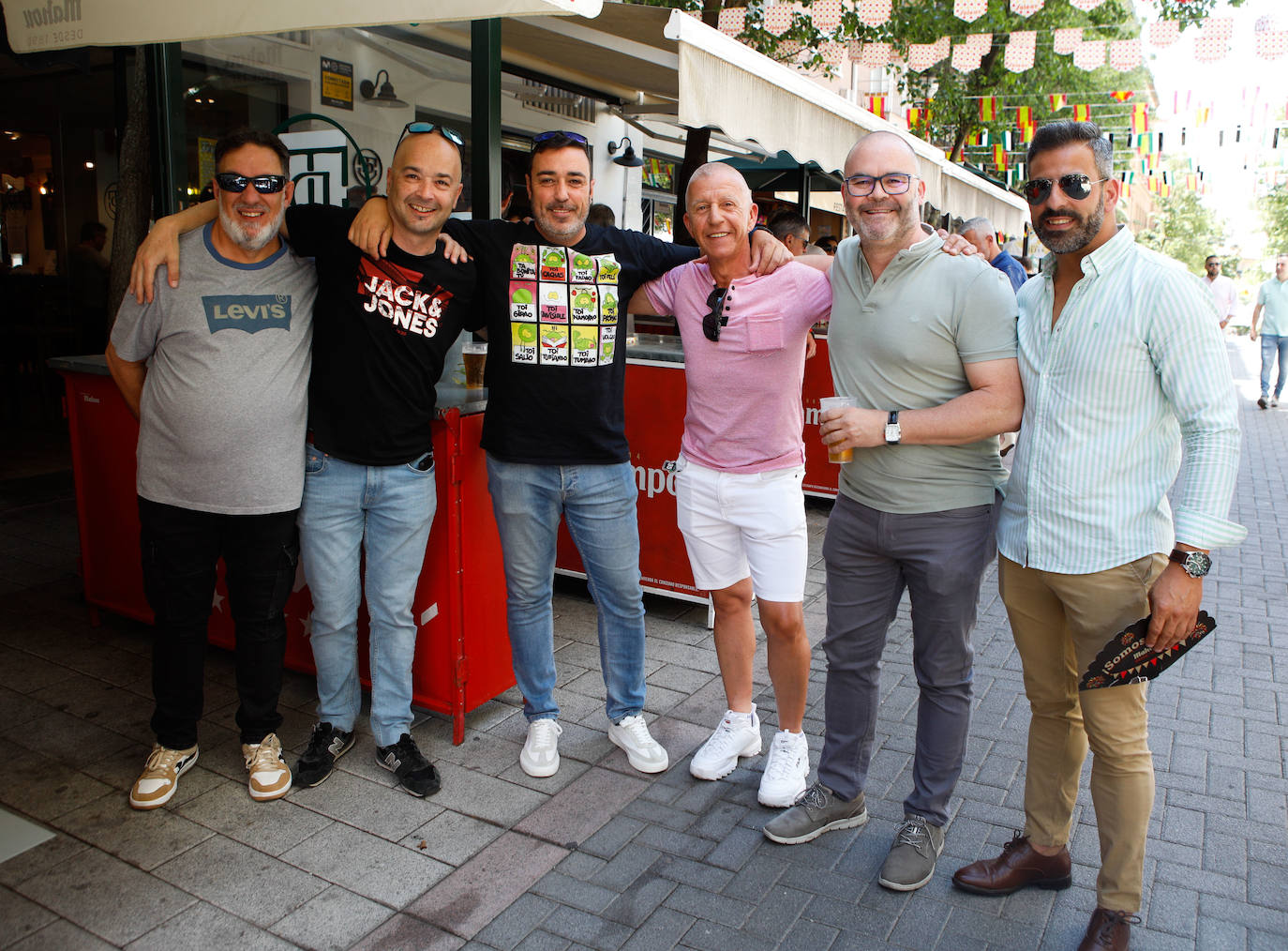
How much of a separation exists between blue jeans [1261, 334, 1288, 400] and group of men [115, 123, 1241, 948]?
12639 mm

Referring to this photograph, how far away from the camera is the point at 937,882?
9.30 ft

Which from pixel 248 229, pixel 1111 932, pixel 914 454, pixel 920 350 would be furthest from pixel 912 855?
pixel 248 229

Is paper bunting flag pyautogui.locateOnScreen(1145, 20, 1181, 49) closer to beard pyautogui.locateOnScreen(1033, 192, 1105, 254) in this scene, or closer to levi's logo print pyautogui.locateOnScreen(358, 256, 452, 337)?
beard pyautogui.locateOnScreen(1033, 192, 1105, 254)

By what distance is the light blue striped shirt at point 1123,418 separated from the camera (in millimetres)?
2211

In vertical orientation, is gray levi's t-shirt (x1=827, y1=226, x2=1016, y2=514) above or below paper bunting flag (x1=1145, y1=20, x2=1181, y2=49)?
below

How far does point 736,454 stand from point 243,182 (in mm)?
1709

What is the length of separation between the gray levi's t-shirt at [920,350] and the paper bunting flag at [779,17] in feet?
23.5

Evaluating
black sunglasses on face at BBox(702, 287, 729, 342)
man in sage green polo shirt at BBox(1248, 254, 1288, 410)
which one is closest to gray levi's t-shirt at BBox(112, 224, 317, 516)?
black sunglasses on face at BBox(702, 287, 729, 342)

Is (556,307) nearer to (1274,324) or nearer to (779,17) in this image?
(779,17)

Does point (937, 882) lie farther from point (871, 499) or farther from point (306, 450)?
point (306, 450)

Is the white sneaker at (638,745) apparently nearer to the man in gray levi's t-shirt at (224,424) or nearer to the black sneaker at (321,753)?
the black sneaker at (321,753)

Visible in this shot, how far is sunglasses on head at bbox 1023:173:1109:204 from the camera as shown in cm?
232

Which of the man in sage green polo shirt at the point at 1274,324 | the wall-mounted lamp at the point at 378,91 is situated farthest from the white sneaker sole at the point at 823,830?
the man in sage green polo shirt at the point at 1274,324

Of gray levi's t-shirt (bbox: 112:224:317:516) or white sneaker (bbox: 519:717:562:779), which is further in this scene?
white sneaker (bbox: 519:717:562:779)
